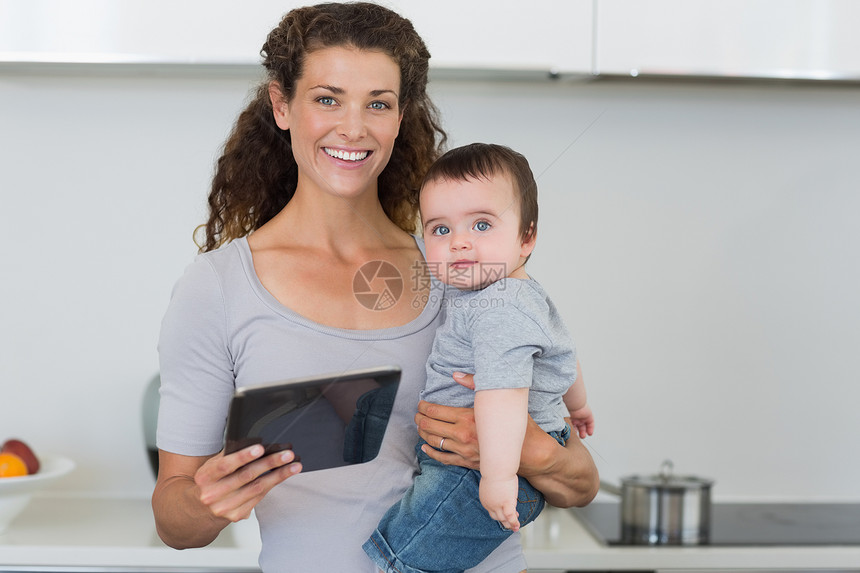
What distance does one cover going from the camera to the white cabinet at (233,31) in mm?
1416

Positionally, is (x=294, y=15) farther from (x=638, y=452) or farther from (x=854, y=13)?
(x=638, y=452)

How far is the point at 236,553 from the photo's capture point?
1396 mm

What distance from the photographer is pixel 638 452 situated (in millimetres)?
1827

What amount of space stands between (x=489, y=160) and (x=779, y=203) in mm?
1189

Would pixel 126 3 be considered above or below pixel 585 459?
above

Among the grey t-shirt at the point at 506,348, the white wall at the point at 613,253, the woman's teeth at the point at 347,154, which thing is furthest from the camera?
the white wall at the point at 613,253

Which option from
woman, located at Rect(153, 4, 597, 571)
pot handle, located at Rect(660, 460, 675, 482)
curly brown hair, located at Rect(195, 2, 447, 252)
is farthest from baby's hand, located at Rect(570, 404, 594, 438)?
pot handle, located at Rect(660, 460, 675, 482)

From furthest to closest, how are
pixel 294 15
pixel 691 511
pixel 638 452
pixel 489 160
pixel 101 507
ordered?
pixel 638 452
pixel 101 507
pixel 691 511
pixel 294 15
pixel 489 160

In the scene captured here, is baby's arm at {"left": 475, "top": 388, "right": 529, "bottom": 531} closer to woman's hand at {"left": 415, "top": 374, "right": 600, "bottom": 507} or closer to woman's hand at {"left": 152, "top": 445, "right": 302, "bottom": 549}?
woman's hand at {"left": 415, "top": 374, "right": 600, "bottom": 507}

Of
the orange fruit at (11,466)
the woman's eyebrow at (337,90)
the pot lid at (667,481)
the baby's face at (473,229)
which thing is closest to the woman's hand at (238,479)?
the baby's face at (473,229)

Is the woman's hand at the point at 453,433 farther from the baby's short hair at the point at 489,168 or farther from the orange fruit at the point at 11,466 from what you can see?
the orange fruit at the point at 11,466

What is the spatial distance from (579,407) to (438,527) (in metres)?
0.31

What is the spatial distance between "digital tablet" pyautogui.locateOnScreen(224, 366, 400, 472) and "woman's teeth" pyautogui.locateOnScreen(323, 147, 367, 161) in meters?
0.28

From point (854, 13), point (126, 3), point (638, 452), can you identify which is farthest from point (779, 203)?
point (126, 3)
